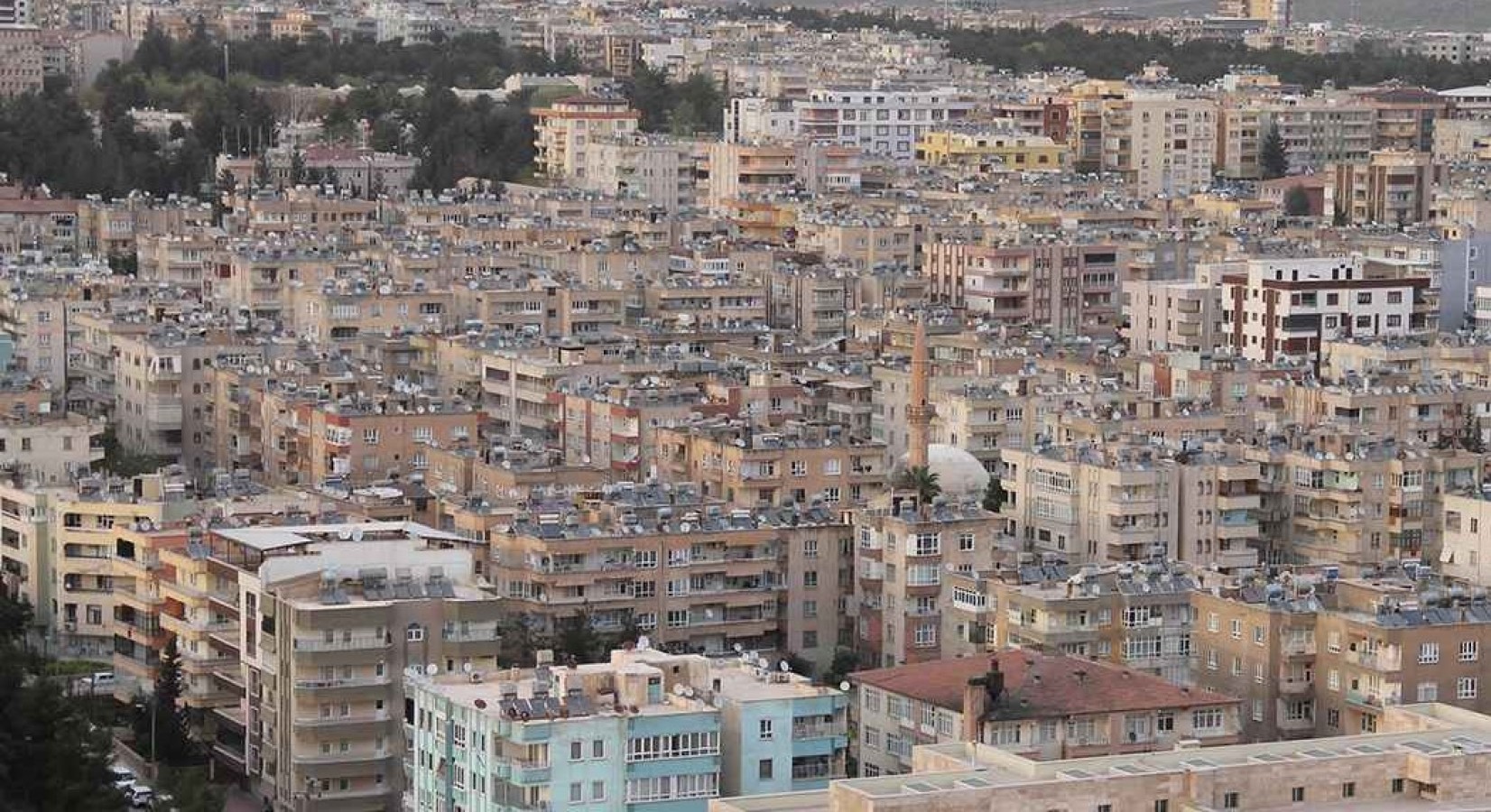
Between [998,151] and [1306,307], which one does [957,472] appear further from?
[998,151]

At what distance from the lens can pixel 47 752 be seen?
804 inches

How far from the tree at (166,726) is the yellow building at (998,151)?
112 ft

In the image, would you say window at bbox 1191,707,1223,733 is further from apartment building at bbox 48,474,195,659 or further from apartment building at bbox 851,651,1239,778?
apartment building at bbox 48,474,195,659

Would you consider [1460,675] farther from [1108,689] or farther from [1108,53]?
[1108,53]

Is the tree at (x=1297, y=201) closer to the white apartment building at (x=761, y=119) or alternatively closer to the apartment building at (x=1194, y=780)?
the white apartment building at (x=761, y=119)

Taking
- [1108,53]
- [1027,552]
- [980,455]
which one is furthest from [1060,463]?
[1108,53]

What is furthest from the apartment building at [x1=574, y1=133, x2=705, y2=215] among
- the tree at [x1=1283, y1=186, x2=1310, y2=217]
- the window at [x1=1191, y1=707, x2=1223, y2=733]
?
the window at [x1=1191, y1=707, x2=1223, y2=733]

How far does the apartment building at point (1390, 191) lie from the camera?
171 ft

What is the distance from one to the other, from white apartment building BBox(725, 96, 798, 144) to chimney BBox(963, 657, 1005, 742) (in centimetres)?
3794

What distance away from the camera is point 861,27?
9594 centimetres

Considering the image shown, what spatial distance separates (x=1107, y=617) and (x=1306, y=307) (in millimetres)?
15306

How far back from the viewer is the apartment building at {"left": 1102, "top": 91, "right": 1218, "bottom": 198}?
58500mm

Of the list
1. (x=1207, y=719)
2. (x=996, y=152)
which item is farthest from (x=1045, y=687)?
(x=996, y=152)

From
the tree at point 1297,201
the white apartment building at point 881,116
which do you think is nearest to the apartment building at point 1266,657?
the tree at point 1297,201
